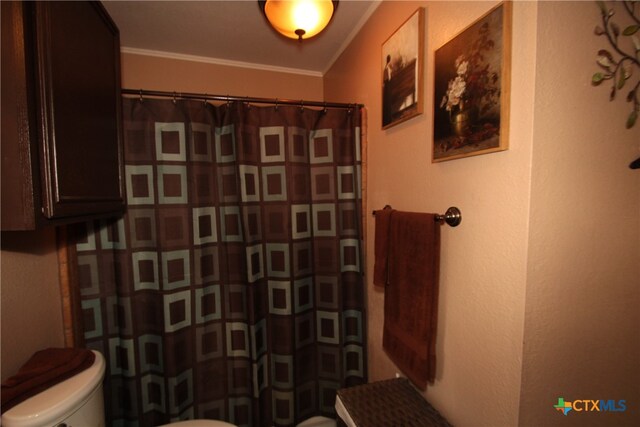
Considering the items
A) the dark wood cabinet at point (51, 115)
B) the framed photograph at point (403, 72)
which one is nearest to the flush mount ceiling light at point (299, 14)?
the framed photograph at point (403, 72)

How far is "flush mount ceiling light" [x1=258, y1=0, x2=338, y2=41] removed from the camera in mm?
1003

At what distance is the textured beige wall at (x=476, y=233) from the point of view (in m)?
0.64

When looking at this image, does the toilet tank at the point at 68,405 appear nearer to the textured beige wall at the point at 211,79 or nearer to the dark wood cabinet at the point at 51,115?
the dark wood cabinet at the point at 51,115

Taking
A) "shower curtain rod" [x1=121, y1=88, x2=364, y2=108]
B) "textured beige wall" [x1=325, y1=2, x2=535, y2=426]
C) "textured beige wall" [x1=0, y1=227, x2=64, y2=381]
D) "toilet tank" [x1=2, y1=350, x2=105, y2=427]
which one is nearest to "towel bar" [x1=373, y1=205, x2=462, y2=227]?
"textured beige wall" [x1=325, y1=2, x2=535, y2=426]

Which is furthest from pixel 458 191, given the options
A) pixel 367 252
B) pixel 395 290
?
pixel 367 252

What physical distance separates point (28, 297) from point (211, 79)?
169 centimetres

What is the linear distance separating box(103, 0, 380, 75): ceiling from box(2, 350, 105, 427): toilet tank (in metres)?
1.75

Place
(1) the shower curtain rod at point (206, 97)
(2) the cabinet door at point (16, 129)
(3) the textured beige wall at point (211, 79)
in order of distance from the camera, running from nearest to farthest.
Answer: (2) the cabinet door at point (16, 129), (1) the shower curtain rod at point (206, 97), (3) the textured beige wall at point (211, 79)

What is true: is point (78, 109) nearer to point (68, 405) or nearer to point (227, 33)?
point (68, 405)

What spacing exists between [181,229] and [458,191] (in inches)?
48.8

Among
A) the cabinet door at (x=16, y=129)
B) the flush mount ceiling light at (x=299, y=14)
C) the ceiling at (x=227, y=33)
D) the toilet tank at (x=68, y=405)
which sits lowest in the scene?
the toilet tank at (x=68, y=405)

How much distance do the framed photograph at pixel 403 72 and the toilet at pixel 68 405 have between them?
1525mm

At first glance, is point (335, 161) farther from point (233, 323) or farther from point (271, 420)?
point (271, 420)

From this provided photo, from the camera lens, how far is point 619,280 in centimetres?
74
